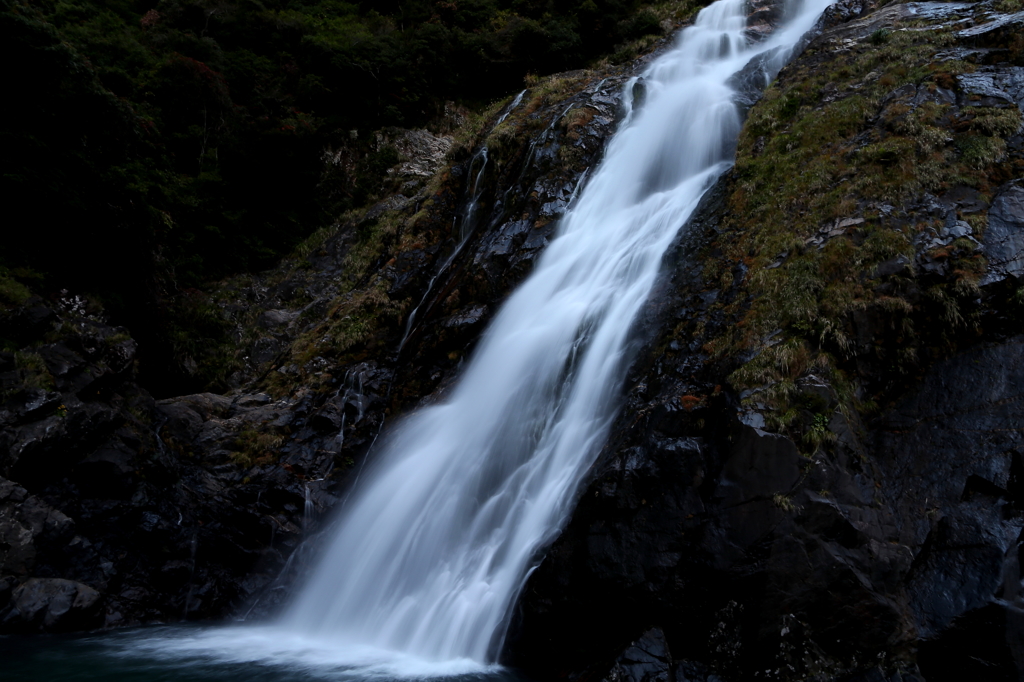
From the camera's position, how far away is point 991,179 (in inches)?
274

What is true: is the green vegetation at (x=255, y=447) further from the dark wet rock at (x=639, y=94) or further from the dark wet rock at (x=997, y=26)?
the dark wet rock at (x=997, y=26)

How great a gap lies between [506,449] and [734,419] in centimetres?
334

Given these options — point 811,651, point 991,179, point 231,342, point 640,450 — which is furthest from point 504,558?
point 231,342

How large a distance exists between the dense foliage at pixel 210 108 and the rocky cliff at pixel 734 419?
1965 mm

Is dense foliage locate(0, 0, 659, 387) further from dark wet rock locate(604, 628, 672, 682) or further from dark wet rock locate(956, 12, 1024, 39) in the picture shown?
dark wet rock locate(956, 12, 1024, 39)

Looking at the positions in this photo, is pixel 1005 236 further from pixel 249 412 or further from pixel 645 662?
pixel 249 412

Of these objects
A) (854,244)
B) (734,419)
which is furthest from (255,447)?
(854,244)

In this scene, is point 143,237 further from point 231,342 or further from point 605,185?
point 605,185

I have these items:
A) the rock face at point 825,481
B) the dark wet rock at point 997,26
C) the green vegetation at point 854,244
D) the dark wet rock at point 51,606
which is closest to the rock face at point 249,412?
the dark wet rock at point 51,606

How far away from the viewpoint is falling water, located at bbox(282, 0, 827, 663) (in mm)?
7020

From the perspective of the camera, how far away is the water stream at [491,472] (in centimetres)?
688

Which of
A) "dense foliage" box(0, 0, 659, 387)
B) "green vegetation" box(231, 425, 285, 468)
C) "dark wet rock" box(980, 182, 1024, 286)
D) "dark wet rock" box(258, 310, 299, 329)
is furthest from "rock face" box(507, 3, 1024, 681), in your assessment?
"dense foliage" box(0, 0, 659, 387)

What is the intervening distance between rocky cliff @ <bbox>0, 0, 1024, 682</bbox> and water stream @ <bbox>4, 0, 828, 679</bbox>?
49 centimetres

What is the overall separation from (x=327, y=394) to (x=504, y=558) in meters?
5.48
